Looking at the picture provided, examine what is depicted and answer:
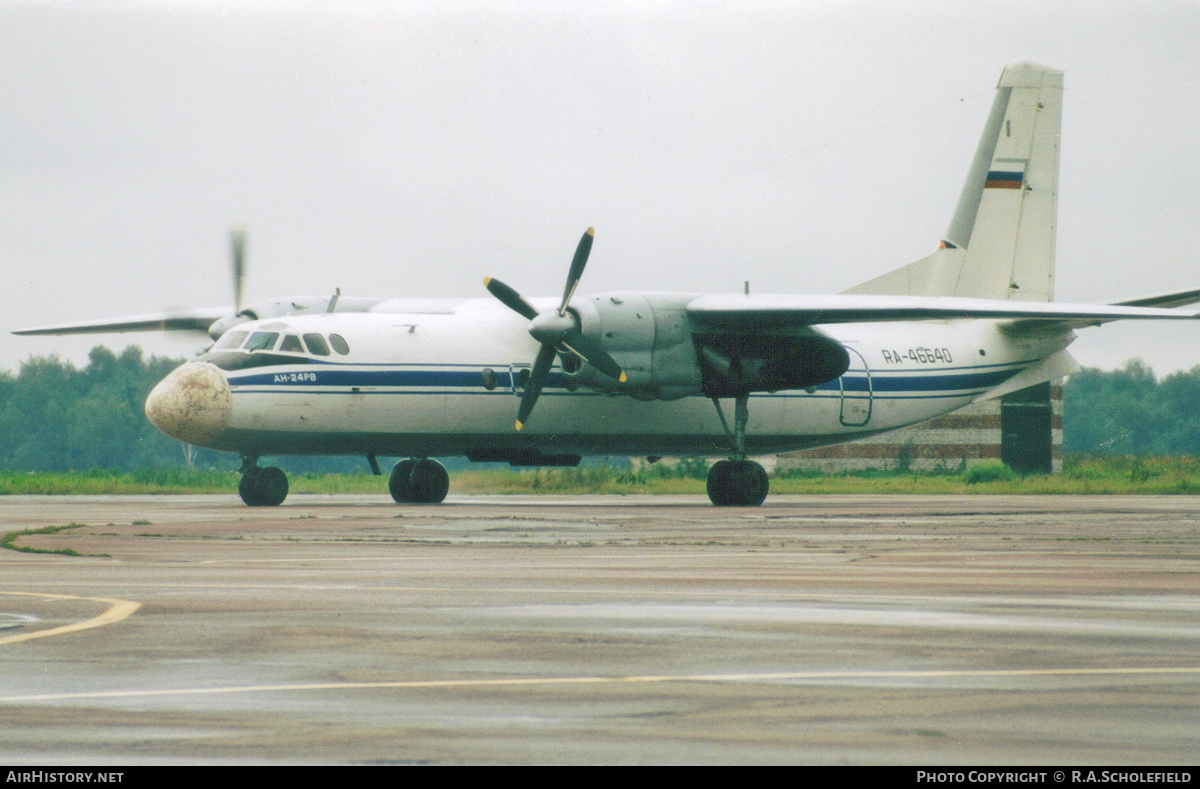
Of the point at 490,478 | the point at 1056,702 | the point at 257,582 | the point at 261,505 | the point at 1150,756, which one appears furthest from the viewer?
the point at 490,478

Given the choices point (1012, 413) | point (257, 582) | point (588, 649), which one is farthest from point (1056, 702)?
point (1012, 413)

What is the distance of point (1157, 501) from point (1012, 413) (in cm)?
2264

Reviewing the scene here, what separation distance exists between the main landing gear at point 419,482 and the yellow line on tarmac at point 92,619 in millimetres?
18682

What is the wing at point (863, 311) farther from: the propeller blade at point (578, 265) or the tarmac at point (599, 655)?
the tarmac at point (599, 655)

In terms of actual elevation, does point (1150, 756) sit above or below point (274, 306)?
below

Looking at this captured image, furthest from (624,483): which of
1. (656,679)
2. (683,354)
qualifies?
(656,679)

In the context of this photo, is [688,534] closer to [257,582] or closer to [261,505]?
[257,582]

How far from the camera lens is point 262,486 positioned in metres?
27.2

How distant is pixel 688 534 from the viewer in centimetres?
1819

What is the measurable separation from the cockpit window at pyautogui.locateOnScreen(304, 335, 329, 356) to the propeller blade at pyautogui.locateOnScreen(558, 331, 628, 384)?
423cm

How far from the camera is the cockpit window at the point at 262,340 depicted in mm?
26547

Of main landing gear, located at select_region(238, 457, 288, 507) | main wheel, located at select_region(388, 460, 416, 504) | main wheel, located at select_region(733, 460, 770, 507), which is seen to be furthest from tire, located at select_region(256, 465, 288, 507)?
main wheel, located at select_region(733, 460, 770, 507)

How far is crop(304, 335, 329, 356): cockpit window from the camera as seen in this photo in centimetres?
2669

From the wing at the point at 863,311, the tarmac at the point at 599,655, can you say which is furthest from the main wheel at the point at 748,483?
the tarmac at the point at 599,655
